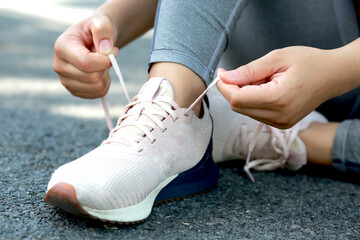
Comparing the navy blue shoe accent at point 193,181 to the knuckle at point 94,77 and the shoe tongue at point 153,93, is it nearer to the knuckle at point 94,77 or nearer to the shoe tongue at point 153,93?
the shoe tongue at point 153,93

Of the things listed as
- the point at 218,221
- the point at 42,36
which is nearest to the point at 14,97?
the point at 218,221

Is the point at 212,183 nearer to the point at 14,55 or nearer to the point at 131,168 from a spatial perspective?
the point at 131,168

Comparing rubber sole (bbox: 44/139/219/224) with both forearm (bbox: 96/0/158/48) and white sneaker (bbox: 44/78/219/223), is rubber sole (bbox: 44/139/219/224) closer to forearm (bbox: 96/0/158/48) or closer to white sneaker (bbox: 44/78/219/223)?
white sneaker (bbox: 44/78/219/223)

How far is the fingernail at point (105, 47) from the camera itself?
803 millimetres

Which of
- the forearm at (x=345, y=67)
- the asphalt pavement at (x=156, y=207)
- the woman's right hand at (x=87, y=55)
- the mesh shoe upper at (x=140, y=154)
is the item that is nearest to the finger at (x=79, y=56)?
the woman's right hand at (x=87, y=55)

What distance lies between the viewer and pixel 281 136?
95 centimetres

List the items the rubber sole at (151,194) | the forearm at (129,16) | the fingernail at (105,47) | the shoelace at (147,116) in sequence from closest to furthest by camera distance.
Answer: the rubber sole at (151,194), the shoelace at (147,116), the fingernail at (105,47), the forearm at (129,16)

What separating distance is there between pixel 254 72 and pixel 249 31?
40cm

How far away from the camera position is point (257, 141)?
98 cm

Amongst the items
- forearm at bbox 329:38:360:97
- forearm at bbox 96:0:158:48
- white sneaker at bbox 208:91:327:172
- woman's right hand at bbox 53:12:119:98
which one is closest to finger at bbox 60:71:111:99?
woman's right hand at bbox 53:12:119:98

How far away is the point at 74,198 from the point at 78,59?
0.96 ft

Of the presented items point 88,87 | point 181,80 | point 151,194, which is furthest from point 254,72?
point 88,87

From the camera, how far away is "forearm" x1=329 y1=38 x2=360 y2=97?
0.68m

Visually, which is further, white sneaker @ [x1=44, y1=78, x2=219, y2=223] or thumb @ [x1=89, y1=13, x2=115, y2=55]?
thumb @ [x1=89, y1=13, x2=115, y2=55]
